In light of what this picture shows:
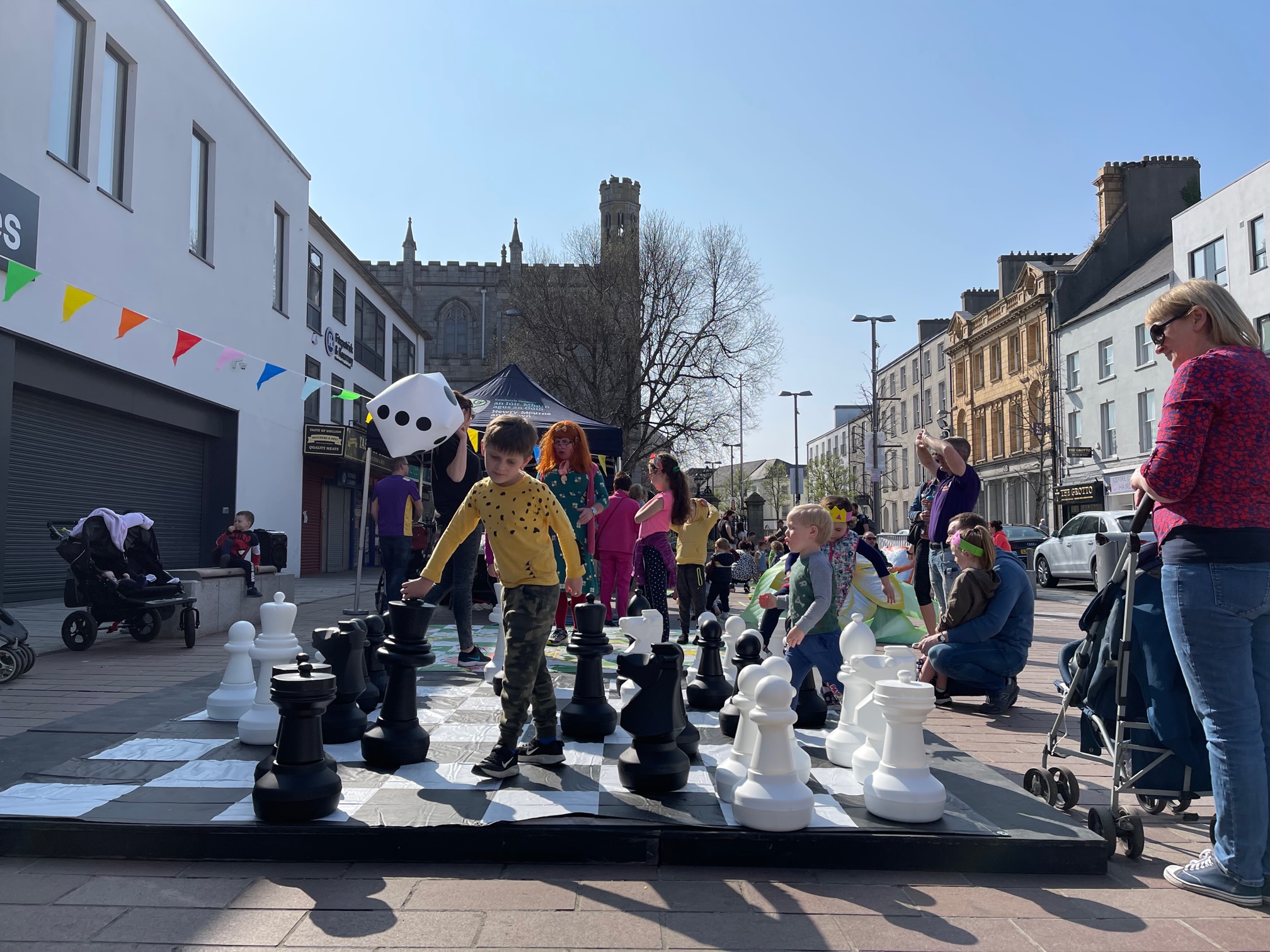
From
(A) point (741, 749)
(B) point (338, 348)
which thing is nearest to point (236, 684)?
(A) point (741, 749)

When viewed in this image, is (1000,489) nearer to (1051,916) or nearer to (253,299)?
(253,299)

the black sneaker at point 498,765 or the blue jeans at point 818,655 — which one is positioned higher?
the blue jeans at point 818,655

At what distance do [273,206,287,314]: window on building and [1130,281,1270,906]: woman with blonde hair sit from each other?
18.4 metres

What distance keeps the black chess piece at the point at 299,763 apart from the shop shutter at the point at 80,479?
6.93 m

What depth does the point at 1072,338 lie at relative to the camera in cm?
3325

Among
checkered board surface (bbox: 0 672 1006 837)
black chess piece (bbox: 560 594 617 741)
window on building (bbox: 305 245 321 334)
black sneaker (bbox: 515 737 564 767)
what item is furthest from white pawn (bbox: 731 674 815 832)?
window on building (bbox: 305 245 321 334)

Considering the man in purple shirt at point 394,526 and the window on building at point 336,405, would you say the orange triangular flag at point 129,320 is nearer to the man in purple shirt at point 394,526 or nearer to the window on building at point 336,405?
the man in purple shirt at point 394,526

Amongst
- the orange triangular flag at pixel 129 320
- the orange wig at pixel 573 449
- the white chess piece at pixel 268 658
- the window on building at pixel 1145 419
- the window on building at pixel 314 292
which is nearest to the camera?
the white chess piece at pixel 268 658

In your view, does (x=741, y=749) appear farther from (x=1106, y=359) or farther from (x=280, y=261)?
(x=1106, y=359)

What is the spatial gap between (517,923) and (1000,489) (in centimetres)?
4189

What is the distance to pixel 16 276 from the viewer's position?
28.6 ft

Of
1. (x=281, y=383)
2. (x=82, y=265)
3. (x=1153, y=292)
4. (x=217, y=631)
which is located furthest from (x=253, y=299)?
(x=1153, y=292)

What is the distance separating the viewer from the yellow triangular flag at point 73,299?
30.4 ft

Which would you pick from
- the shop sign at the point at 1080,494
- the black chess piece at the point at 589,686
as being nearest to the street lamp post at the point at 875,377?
the shop sign at the point at 1080,494
